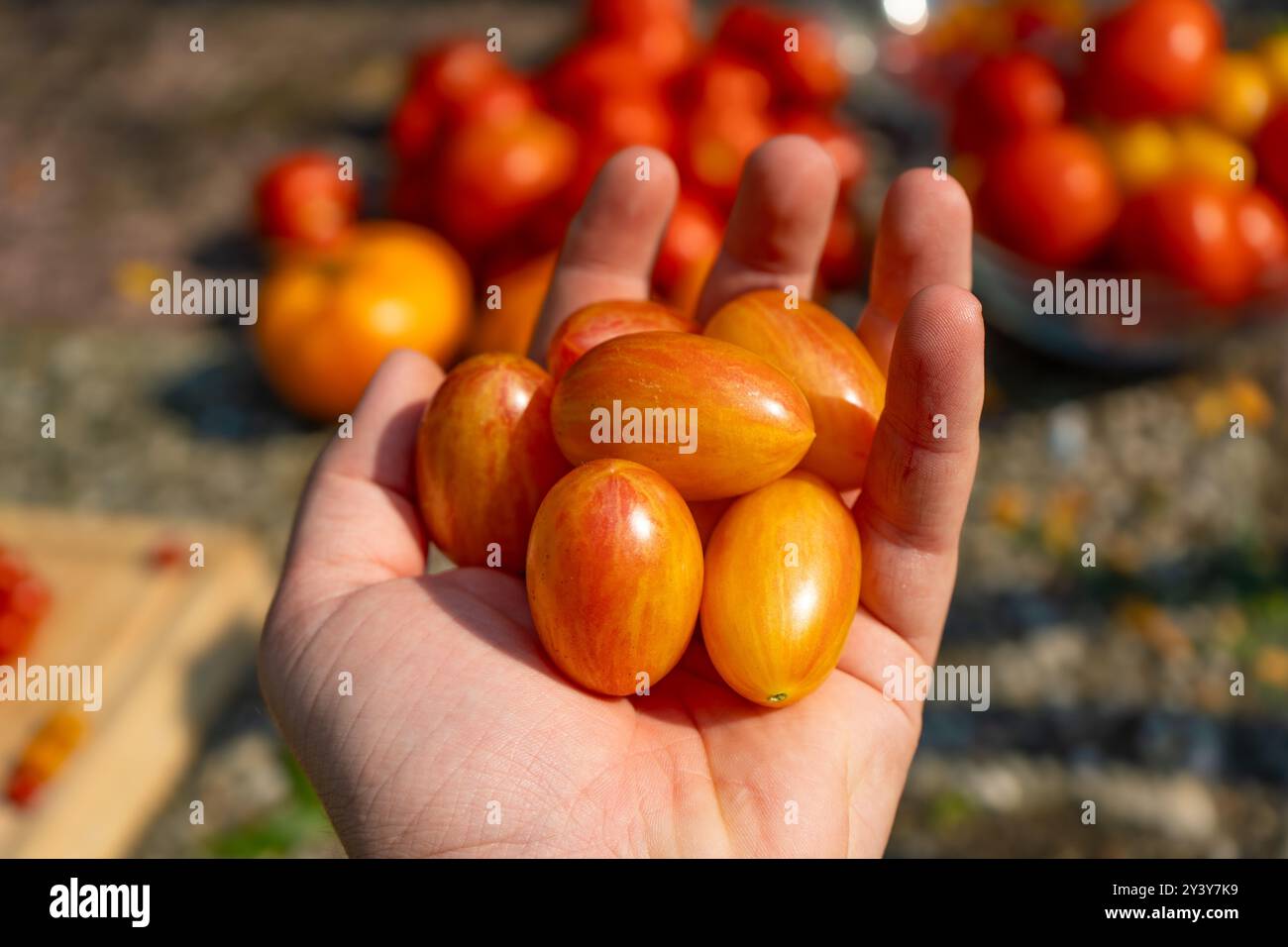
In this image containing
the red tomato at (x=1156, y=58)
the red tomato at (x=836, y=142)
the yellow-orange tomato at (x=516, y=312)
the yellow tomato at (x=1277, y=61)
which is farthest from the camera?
the red tomato at (x=836, y=142)

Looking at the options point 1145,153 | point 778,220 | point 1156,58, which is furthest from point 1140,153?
point 778,220

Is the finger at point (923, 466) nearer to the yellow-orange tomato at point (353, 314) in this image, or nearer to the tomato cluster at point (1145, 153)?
the tomato cluster at point (1145, 153)

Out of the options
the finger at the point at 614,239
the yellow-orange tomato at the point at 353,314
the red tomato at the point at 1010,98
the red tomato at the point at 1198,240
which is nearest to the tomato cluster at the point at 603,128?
the yellow-orange tomato at the point at 353,314

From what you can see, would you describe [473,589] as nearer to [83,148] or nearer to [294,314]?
[294,314]

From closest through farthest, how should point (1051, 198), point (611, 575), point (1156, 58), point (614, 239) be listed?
point (611, 575)
point (614, 239)
point (1051, 198)
point (1156, 58)

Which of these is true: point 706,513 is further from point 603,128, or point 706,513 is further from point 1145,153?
point 1145,153

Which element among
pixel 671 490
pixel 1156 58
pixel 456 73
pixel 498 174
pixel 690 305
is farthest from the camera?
pixel 456 73
